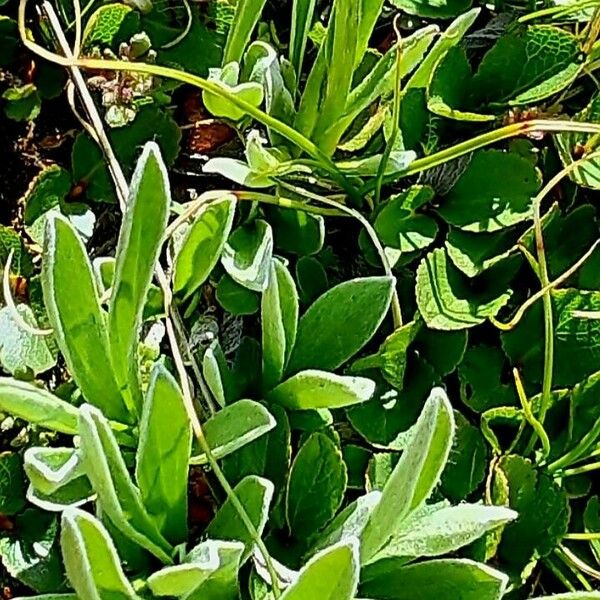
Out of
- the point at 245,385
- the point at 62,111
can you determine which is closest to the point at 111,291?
the point at 245,385

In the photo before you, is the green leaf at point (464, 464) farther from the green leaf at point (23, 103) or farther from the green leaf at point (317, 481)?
the green leaf at point (23, 103)

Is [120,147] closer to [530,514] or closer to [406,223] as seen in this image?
[406,223]

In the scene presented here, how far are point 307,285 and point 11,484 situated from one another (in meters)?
0.30

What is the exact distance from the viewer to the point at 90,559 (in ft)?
2.61

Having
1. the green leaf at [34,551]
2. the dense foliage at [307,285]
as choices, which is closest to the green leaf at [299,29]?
the dense foliage at [307,285]

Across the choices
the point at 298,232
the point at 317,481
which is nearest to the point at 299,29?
the point at 298,232

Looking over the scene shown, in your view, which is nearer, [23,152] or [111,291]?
[111,291]

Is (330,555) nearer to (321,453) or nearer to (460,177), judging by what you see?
(321,453)

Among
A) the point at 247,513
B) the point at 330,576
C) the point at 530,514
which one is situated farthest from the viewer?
the point at 530,514

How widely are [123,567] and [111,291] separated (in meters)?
0.21

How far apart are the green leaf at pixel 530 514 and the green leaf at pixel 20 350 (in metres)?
0.39

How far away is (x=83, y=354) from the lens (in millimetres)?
884

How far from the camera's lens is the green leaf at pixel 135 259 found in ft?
2.77

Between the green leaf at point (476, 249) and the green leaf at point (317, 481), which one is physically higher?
the green leaf at point (476, 249)
